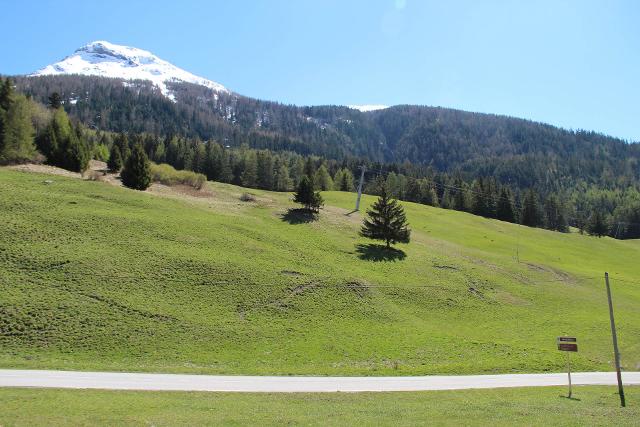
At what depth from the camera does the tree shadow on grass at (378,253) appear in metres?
61.4

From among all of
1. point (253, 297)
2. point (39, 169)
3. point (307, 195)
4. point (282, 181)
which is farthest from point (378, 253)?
point (282, 181)

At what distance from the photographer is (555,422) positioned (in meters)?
19.3

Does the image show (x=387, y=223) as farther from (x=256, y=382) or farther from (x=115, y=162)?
(x=115, y=162)

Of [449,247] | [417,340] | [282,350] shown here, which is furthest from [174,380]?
[449,247]

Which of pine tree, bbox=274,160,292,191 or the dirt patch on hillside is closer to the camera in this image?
the dirt patch on hillside

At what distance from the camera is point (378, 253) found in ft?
208

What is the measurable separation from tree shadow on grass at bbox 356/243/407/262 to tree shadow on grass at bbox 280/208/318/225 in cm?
1042

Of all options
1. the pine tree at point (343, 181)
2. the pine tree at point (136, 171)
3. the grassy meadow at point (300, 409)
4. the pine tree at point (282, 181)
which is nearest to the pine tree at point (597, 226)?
the pine tree at point (343, 181)

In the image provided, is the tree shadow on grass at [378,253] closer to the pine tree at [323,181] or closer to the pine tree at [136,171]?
the pine tree at [136,171]

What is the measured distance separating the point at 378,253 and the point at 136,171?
40.4 m

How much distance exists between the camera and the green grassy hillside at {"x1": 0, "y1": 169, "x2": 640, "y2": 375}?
3366 cm

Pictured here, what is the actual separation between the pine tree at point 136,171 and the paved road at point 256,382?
164 feet

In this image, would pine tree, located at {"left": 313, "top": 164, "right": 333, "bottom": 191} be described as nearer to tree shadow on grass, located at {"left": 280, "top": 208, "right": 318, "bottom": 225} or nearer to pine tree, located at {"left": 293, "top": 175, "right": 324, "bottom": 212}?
pine tree, located at {"left": 293, "top": 175, "right": 324, "bottom": 212}

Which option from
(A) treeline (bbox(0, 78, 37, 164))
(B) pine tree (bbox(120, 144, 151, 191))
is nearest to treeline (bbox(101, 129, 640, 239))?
(A) treeline (bbox(0, 78, 37, 164))
